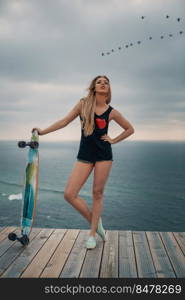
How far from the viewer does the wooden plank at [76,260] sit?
12.8 ft

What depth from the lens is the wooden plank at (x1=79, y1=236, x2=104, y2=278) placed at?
12.8ft

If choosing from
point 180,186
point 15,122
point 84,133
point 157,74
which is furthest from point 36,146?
point 157,74

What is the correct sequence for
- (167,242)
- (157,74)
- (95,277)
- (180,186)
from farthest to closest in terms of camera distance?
(157,74) → (180,186) → (167,242) → (95,277)

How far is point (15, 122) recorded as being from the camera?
550 ft

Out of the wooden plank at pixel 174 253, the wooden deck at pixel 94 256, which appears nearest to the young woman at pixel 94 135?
the wooden deck at pixel 94 256

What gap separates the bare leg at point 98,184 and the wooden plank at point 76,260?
26 cm

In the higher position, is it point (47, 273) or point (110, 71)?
point (110, 71)

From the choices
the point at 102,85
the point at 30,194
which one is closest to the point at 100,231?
the point at 30,194

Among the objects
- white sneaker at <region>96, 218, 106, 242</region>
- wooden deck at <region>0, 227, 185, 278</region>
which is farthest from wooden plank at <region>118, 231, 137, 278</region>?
white sneaker at <region>96, 218, 106, 242</region>

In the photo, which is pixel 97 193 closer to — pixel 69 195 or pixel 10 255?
pixel 69 195

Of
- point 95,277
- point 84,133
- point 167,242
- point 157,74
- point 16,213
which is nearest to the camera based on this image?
point 95,277

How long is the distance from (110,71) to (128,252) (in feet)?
548

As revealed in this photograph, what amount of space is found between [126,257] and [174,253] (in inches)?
25.2

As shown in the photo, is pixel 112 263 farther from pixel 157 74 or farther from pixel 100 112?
pixel 157 74
